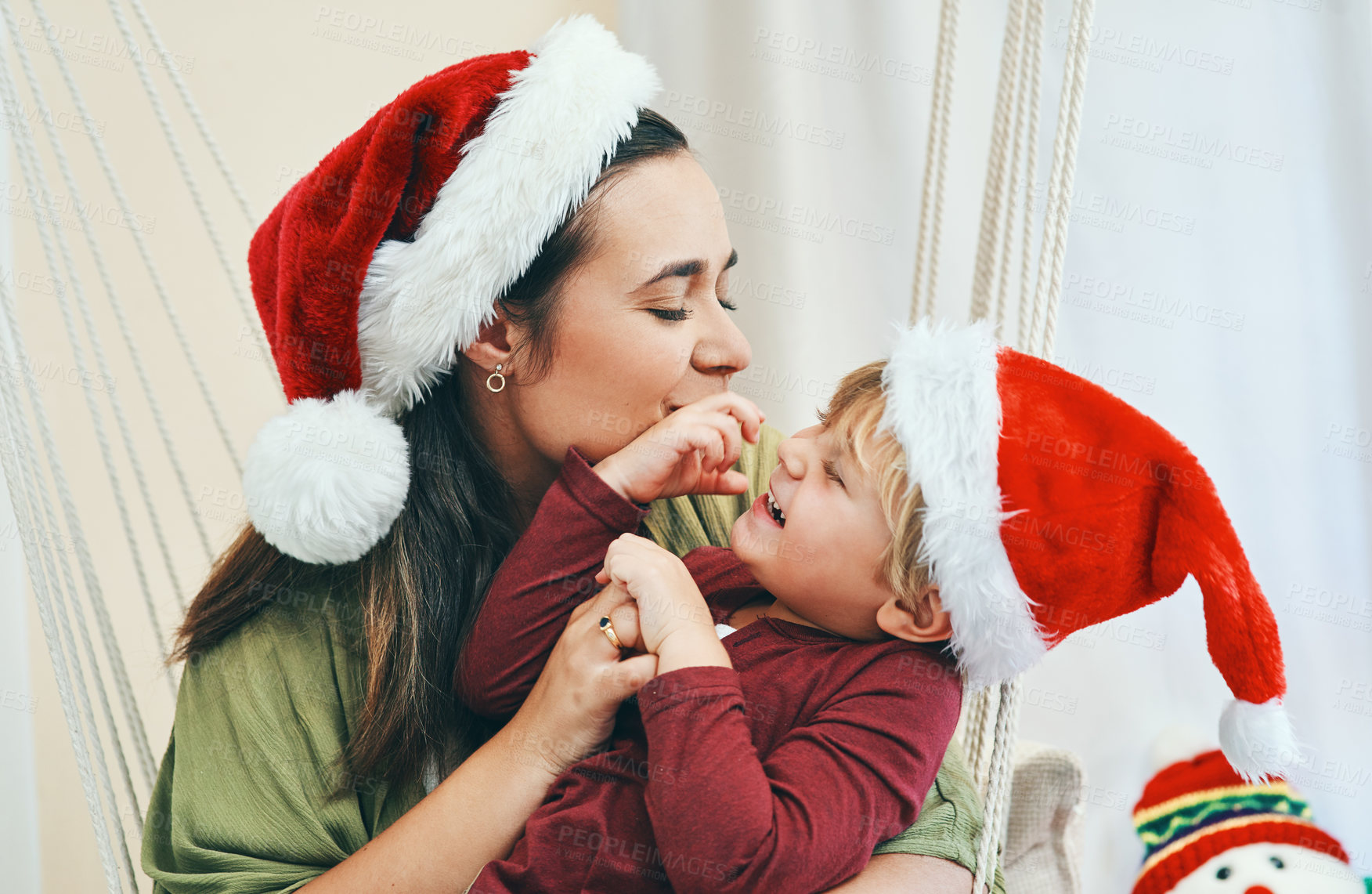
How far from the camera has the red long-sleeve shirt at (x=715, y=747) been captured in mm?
683

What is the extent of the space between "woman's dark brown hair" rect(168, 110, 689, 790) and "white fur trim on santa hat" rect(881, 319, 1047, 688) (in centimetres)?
36

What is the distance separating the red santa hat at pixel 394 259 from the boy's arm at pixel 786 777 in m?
0.38

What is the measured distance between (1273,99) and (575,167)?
3.13 ft

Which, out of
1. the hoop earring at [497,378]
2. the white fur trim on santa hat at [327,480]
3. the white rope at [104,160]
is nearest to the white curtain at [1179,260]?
the hoop earring at [497,378]

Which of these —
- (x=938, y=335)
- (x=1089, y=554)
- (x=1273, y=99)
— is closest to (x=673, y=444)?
(x=938, y=335)

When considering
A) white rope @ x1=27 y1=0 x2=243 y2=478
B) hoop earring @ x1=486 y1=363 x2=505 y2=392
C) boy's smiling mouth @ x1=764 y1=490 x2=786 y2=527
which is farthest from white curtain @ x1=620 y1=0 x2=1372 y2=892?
white rope @ x1=27 y1=0 x2=243 y2=478

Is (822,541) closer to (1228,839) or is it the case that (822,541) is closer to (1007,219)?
(1007,219)

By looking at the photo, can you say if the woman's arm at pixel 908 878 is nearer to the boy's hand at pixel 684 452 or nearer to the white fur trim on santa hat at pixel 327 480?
the boy's hand at pixel 684 452

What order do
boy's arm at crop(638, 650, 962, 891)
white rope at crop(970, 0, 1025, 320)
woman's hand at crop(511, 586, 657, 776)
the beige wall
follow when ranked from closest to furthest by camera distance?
1. boy's arm at crop(638, 650, 962, 891)
2. woman's hand at crop(511, 586, 657, 776)
3. white rope at crop(970, 0, 1025, 320)
4. the beige wall

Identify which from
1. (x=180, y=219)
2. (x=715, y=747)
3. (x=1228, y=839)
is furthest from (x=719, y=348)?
(x=180, y=219)

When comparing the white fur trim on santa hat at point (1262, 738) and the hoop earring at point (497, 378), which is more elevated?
the hoop earring at point (497, 378)

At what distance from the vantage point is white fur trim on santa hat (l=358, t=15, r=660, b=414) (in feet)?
3.05

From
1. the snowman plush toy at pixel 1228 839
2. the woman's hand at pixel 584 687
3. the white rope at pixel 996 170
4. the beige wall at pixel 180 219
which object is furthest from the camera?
the beige wall at pixel 180 219

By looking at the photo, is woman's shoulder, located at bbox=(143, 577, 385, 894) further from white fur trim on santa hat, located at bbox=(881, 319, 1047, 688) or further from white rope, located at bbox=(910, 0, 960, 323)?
white rope, located at bbox=(910, 0, 960, 323)
